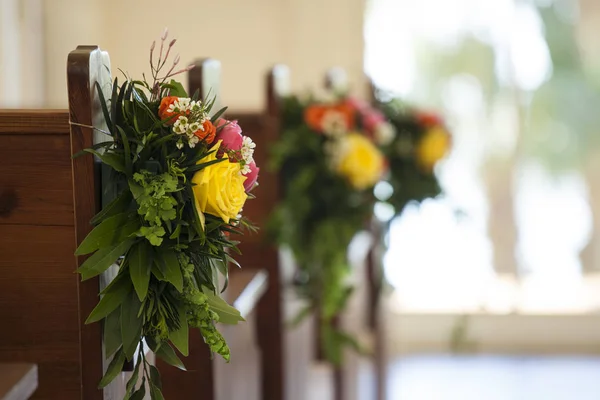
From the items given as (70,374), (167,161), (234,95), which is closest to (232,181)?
(167,161)

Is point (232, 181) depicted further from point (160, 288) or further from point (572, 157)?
point (572, 157)

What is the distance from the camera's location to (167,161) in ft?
3.40

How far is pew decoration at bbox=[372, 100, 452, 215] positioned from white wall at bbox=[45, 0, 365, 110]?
1394mm

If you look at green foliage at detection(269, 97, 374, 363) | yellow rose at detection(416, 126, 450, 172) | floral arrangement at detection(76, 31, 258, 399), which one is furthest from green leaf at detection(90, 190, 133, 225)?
yellow rose at detection(416, 126, 450, 172)

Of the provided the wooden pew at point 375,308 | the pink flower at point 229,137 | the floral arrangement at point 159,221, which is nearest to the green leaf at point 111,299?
the floral arrangement at point 159,221

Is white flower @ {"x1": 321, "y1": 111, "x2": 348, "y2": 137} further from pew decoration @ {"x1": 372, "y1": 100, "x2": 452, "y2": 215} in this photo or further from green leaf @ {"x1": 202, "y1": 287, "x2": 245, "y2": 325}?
green leaf @ {"x1": 202, "y1": 287, "x2": 245, "y2": 325}

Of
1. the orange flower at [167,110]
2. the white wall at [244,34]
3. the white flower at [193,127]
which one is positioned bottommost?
the white flower at [193,127]

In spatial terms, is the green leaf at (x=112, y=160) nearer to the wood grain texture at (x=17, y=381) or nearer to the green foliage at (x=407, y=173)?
the wood grain texture at (x=17, y=381)

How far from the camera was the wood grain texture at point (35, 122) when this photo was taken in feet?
3.59

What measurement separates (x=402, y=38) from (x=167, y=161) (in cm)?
396

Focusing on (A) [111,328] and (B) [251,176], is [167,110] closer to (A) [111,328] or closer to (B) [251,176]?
(B) [251,176]

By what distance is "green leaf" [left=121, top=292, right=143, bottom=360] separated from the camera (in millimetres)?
1023

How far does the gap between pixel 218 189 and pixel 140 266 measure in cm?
13

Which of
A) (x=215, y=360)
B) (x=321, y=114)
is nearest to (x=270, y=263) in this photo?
(x=321, y=114)
